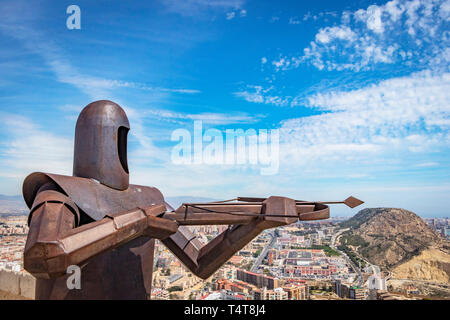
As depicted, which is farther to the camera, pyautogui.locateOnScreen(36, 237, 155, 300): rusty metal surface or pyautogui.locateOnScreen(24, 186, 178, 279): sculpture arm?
pyautogui.locateOnScreen(36, 237, 155, 300): rusty metal surface

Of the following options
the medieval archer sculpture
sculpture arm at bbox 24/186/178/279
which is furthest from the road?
sculpture arm at bbox 24/186/178/279

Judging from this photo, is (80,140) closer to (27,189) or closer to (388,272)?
(27,189)

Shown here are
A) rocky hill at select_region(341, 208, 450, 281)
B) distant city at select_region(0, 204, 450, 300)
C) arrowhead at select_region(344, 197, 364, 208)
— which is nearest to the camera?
arrowhead at select_region(344, 197, 364, 208)

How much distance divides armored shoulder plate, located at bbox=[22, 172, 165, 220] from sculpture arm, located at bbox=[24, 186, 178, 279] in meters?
0.30

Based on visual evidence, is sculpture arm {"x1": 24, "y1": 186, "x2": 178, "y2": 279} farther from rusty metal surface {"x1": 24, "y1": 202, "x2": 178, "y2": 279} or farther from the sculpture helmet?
the sculpture helmet

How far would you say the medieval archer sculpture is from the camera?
13.1 ft

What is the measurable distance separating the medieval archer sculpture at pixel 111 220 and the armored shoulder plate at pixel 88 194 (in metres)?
0.02

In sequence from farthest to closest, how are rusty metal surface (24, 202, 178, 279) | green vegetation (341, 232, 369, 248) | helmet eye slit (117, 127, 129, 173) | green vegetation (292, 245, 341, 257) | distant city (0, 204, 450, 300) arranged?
green vegetation (292, 245, 341, 257)
green vegetation (341, 232, 369, 248)
distant city (0, 204, 450, 300)
helmet eye slit (117, 127, 129, 173)
rusty metal surface (24, 202, 178, 279)

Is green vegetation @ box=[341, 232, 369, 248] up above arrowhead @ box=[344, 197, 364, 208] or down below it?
below

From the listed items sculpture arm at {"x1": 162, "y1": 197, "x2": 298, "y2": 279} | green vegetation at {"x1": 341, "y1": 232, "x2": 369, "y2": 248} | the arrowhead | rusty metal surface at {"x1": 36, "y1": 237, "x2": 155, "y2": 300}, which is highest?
the arrowhead

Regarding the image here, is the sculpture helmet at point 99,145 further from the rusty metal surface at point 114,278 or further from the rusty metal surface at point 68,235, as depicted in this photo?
the rusty metal surface at point 68,235
